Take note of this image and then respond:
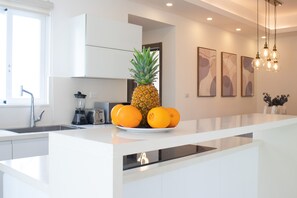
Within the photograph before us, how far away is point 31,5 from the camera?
11.1ft

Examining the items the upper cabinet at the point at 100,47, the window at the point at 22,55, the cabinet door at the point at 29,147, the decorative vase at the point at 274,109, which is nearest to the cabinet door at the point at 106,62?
the upper cabinet at the point at 100,47

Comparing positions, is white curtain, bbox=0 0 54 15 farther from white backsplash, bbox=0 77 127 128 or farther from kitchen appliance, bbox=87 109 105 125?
kitchen appliance, bbox=87 109 105 125

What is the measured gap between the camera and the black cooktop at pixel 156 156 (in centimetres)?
136

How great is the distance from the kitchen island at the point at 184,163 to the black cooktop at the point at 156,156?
45 millimetres

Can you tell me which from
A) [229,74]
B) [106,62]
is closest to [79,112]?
[106,62]

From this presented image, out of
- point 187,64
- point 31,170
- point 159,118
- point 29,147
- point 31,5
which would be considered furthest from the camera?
point 187,64

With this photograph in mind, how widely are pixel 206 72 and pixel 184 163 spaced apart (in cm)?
470

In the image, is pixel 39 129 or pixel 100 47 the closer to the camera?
pixel 39 129

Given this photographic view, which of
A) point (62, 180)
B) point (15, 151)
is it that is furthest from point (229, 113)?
point (62, 180)

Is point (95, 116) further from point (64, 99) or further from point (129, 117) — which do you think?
point (129, 117)

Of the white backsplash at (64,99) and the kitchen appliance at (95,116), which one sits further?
the kitchen appliance at (95,116)

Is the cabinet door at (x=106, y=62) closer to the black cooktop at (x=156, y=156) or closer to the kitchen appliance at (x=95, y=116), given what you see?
the kitchen appliance at (x=95, y=116)

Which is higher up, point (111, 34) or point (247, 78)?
point (111, 34)

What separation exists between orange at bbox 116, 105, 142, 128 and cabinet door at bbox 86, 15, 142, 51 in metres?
2.61
